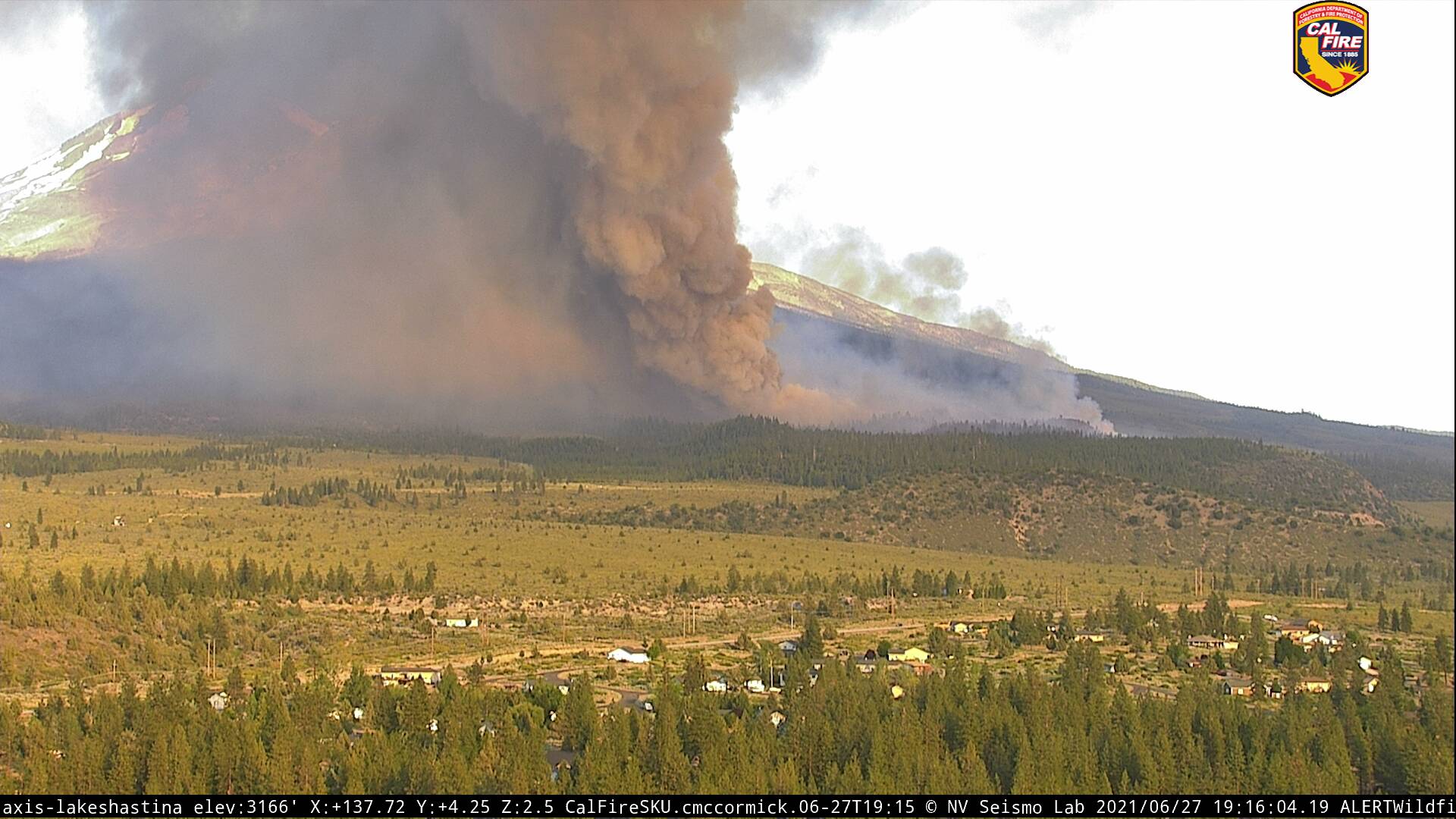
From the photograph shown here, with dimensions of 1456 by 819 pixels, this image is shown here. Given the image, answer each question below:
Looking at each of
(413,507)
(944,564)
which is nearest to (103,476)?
(413,507)

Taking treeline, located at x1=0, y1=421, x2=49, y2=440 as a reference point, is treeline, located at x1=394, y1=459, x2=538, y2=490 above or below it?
below

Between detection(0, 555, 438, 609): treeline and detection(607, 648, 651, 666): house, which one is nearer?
detection(607, 648, 651, 666): house

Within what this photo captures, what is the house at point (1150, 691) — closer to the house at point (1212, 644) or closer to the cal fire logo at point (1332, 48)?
the house at point (1212, 644)

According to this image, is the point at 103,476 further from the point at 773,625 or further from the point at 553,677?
the point at 553,677

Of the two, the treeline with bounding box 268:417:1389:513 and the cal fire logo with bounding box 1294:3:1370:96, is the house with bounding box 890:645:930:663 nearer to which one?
the cal fire logo with bounding box 1294:3:1370:96

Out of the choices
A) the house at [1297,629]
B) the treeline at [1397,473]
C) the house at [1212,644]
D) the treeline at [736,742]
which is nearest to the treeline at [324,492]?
the house at [1212,644]

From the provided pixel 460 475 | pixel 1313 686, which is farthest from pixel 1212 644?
pixel 460 475

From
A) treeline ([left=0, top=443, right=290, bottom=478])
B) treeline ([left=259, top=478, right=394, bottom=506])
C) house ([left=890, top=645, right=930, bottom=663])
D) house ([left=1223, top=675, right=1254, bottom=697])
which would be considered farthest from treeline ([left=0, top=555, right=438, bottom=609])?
treeline ([left=0, top=443, right=290, bottom=478])
